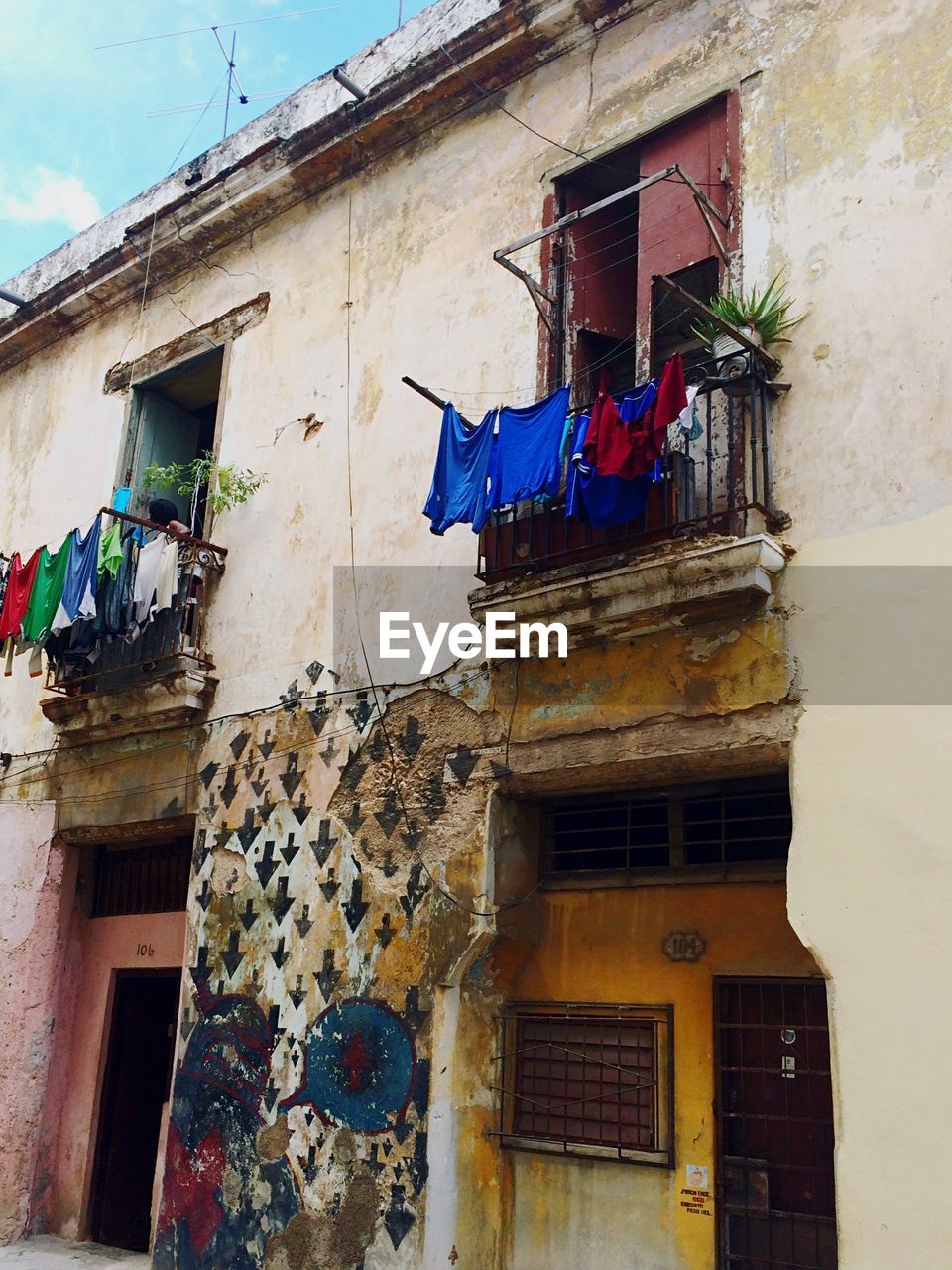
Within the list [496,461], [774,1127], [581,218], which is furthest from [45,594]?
[774,1127]

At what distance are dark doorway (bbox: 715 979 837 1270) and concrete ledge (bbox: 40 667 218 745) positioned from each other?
4.09 metres

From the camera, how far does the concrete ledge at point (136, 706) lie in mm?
8117

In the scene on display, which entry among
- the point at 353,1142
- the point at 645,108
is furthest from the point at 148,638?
the point at 645,108

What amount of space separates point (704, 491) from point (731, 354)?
28.0 inches

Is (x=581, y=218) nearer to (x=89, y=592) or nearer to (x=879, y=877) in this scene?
(x=879, y=877)

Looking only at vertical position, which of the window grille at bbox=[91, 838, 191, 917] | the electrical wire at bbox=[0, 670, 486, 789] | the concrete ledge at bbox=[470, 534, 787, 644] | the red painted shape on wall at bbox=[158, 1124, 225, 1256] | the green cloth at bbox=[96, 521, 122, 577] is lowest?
the red painted shape on wall at bbox=[158, 1124, 225, 1256]

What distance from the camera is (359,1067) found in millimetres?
6531

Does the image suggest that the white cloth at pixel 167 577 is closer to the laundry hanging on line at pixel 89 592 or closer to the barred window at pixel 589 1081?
the laundry hanging on line at pixel 89 592

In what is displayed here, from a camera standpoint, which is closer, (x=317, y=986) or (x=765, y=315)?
(x=765, y=315)

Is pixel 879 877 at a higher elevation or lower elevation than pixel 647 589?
lower

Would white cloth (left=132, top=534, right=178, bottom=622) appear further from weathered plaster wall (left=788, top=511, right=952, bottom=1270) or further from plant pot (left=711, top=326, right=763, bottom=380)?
weathered plaster wall (left=788, top=511, right=952, bottom=1270)

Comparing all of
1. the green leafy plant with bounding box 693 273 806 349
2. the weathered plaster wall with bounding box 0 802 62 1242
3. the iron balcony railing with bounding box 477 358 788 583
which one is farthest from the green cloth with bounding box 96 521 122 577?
the green leafy plant with bounding box 693 273 806 349

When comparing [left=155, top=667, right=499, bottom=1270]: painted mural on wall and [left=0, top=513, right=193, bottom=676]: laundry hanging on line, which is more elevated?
[left=0, top=513, right=193, bottom=676]: laundry hanging on line

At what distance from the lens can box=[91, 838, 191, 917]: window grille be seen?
882cm
